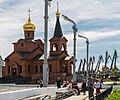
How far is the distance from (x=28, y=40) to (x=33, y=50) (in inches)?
98.0

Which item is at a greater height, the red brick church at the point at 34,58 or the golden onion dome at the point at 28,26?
the golden onion dome at the point at 28,26

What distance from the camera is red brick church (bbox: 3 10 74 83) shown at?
77188 millimetres

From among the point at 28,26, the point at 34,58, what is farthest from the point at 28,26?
the point at 34,58

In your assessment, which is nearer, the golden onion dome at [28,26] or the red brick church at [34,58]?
the red brick church at [34,58]

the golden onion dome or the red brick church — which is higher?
the golden onion dome

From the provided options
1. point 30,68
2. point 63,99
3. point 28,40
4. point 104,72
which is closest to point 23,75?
point 30,68

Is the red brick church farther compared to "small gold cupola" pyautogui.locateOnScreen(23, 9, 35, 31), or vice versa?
"small gold cupola" pyautogui.locateOnScreen(23, 9, 35, 31)

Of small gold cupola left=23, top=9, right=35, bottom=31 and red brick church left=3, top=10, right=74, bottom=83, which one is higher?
small gold cupola left=23, top=9, right=35, bottom=31

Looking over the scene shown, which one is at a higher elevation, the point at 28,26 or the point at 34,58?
the point at 28,26

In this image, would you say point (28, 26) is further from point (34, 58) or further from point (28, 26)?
point (34, 58)

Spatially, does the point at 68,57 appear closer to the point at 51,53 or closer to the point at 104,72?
the point at 51,53

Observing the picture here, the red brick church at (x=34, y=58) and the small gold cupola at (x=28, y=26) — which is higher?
the small gold cupola at (x=28, y=26)

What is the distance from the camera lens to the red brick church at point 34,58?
7719 cm

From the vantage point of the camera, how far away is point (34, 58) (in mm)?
82500
